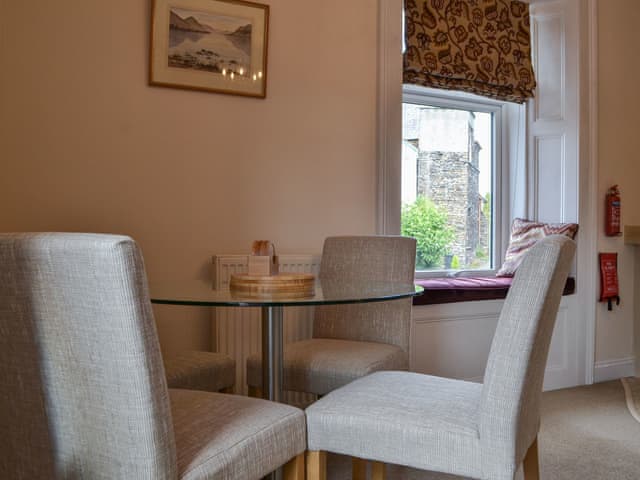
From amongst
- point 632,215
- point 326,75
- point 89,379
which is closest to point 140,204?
point 326,75

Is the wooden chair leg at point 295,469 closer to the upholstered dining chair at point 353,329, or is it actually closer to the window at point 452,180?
the upholstered dining chair at point 353,329

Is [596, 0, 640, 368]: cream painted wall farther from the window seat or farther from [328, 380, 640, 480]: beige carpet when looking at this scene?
the window seat

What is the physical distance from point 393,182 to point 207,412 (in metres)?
2.03

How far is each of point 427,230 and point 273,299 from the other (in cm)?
236

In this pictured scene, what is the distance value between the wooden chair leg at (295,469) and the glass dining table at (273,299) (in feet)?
1.09

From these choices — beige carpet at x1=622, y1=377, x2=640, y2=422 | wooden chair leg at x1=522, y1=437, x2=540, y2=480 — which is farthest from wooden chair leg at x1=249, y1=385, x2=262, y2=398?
beige carpet at x1=622, y1=377, x2=640, y2=422

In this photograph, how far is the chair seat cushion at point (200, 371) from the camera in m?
2.08

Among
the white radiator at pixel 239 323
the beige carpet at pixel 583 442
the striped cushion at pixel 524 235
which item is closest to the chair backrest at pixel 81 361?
the beige carpet at pixel 583 442

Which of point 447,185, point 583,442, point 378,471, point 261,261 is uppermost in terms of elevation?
point 447,185

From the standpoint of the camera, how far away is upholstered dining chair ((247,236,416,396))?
2.22 m

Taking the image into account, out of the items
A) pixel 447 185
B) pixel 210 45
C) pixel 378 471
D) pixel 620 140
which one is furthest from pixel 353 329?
pixel 620 140

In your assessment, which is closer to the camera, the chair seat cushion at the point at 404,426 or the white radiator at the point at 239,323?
the chair seat cushion at the point at 404,426

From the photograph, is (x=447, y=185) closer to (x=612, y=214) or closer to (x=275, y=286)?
(x=612, y=214)

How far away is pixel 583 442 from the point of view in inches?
109
